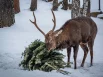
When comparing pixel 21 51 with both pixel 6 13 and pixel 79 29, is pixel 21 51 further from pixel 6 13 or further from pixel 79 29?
pixel 6 13

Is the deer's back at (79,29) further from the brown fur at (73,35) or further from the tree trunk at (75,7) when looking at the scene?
the tree trunk at (75,7)

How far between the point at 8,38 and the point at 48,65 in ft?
16.2

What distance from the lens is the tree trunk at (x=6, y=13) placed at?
12953 mm

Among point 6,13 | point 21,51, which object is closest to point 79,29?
point 21,51

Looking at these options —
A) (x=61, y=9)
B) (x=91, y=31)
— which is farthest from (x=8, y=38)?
(x=61, y=9)

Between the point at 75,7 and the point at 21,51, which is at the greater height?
the point at 75,7

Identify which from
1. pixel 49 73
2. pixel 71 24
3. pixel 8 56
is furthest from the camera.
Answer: pixel 8 56

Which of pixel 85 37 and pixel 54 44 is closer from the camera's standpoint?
pixel 54 44

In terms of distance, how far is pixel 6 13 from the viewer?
42.9ft

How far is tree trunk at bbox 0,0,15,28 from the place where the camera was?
42.5 ft

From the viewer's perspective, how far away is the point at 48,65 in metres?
6.95

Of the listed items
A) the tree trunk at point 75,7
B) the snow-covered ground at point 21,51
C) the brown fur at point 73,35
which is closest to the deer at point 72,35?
the brown fur at point 73,35

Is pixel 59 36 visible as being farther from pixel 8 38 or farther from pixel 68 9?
pixel 68 9

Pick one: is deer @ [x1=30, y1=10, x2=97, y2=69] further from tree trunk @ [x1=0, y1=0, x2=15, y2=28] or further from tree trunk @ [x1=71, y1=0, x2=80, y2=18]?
tree trunk @ [x1=0, y1=0, x2=15, y2=28]
